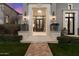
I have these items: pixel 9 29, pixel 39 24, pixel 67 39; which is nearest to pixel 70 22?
pixel 67 39

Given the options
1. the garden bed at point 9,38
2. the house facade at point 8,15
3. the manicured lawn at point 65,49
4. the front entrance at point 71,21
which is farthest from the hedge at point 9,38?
the front entrance at point 71,21

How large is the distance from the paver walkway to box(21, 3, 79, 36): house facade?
104 mm

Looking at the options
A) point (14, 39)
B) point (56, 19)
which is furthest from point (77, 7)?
point (14, 39)

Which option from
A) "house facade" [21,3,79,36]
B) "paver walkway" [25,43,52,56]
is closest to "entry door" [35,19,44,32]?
"house facade" [21,3,79,36]

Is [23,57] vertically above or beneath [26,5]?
beneath

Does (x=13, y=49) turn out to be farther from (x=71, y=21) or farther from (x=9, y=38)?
(x=71, y=21)

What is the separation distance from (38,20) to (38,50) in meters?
0.24

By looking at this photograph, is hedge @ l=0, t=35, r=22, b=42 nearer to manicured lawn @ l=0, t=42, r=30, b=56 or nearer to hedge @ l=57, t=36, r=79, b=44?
manicured lawn @ l=0, t=42, r=30, b=56

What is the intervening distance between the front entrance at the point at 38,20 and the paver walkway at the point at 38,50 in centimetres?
12

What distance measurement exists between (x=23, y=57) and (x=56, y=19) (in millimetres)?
399

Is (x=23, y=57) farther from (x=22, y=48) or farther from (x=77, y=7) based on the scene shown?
(x=77, y=7)

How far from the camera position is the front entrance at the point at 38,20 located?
5.87 m

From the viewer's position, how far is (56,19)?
5.88 m

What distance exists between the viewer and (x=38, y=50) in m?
5.85
